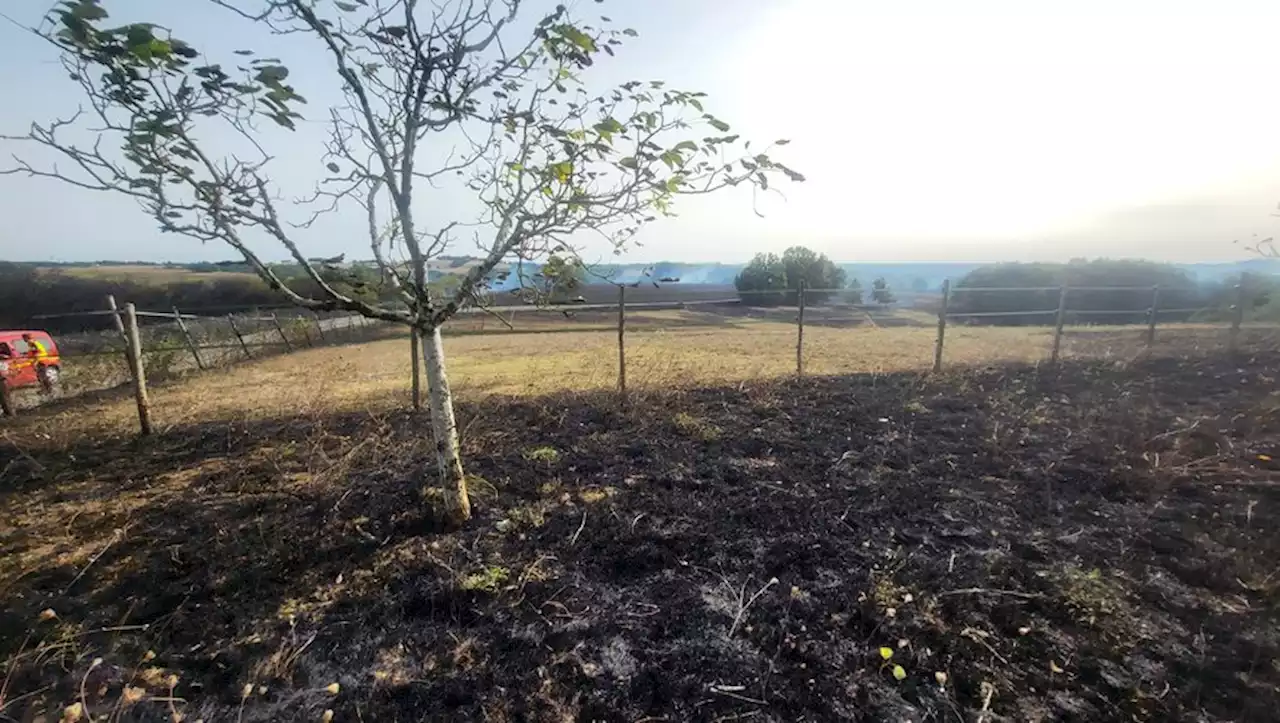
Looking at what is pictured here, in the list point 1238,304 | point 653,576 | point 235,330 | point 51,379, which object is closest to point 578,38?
point 653,576

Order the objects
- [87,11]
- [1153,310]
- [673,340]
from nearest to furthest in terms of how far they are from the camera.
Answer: [87,11], [1153,310], [673,340]

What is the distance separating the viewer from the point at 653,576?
10.2 ft

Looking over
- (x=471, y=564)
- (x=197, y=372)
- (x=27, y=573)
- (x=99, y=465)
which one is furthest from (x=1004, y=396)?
(x=197, y=372)

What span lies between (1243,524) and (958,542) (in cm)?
205

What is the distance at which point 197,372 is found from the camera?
428 inches

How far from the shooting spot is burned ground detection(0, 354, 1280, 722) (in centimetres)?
228

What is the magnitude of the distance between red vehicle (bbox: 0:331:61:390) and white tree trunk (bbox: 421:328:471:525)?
851 cm

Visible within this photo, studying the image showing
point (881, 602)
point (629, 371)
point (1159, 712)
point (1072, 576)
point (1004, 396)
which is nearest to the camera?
point (1159, 712)

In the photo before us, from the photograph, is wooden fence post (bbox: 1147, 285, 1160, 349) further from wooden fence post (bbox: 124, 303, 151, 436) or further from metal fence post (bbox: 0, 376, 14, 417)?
metal fence post (bbox: 0, 376, 14, 417)

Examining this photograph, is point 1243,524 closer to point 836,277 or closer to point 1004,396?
point 1004,396

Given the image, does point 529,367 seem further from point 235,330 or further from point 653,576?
point 235,330

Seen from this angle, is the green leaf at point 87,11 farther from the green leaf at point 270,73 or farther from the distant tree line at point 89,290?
the distant tree line at point 89,290

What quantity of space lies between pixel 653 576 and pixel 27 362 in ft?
33.3

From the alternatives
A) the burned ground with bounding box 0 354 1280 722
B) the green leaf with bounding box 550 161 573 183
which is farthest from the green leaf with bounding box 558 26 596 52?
the burned ground with bounding box 0 354 1280 722
